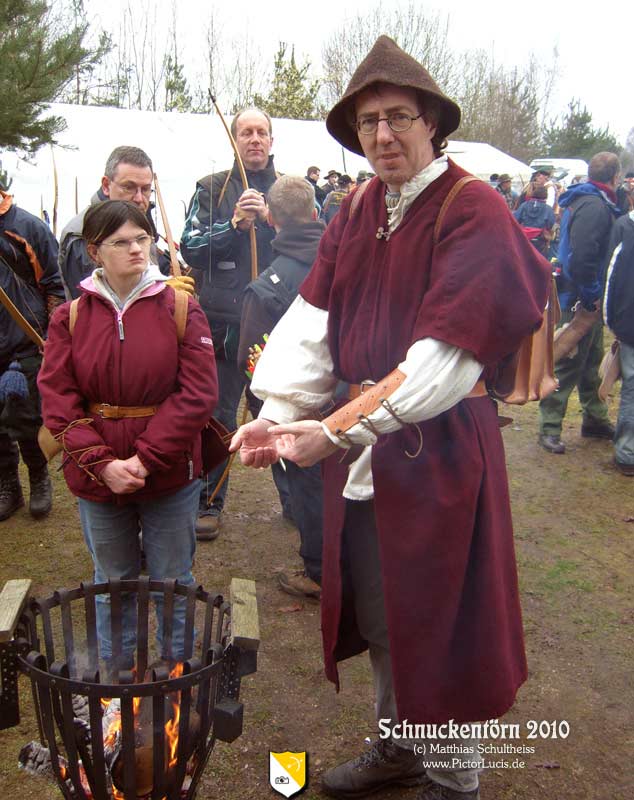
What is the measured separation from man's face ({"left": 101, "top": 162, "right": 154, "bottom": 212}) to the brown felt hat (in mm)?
1477

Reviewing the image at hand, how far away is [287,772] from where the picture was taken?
94.9 inches

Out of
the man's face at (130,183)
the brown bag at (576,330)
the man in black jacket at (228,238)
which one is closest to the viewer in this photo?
the man's face at (130,183)

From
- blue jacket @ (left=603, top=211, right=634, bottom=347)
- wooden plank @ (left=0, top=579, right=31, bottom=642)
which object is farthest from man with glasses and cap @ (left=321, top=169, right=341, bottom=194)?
wooden plank @ (left=0, top=579, right=31, bottom=642)

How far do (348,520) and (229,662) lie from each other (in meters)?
0.50

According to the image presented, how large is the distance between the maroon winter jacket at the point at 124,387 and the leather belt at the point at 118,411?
1 cm

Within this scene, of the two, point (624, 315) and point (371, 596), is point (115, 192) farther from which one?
point (624, 315)

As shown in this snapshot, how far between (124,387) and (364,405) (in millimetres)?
949

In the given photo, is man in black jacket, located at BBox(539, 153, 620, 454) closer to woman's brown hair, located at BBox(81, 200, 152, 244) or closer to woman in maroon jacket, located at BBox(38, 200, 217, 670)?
woman in maroon jacket, located at BBox(38, 200, 217, 670)

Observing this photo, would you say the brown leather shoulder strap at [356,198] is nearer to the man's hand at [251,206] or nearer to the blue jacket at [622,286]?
the man's hand at [251,206]

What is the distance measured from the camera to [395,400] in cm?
167

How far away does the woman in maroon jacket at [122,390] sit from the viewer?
7.59ft

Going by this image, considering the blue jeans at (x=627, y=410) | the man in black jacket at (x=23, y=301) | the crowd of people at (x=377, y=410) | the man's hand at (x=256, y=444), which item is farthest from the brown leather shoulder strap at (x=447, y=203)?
the blue jeans at (x=627, y=410)

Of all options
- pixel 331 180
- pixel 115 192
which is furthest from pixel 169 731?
pixel 331 180

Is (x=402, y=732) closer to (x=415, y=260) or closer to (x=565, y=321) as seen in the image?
(x=415, y=260)
